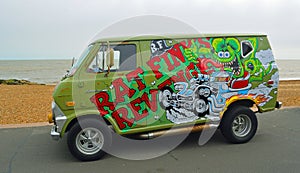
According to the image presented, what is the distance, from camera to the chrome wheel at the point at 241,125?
18.1 ft

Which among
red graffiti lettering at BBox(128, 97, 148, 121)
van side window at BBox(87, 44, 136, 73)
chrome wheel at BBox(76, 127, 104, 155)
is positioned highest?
van side window at BBox(87, 44, 136, 73)

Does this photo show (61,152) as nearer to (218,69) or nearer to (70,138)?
(70,138)

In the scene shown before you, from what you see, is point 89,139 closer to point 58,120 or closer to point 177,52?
point 58,120

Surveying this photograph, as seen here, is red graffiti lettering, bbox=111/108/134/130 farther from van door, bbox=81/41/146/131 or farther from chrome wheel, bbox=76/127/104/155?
chrome wheel, bbox=76/127/104/155

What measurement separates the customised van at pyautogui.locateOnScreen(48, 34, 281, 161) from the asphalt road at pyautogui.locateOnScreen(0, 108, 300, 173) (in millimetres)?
320

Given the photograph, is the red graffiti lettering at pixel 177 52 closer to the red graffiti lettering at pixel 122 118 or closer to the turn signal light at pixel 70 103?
the red graffiti lettering at pixel 122 118

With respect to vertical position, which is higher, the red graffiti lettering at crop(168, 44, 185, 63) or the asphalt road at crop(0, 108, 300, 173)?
the red graffiti lettering at crop(168, 44, 185, 63)

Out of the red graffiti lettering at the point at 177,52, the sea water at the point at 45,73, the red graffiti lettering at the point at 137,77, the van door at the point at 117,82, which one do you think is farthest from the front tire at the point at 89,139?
the sea water at the point at 45,73

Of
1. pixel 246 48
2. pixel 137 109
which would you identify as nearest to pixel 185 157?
pixel 137 109

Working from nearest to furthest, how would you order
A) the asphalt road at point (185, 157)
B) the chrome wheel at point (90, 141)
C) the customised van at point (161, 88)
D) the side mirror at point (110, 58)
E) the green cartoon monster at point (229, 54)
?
the asphalt road at point (185, 157) < the side mirror at point (110, 58) < the customised van at point (161, 88) < the chrome wheel at point (90, 141) < the green cartoon monster at point (229, 54)

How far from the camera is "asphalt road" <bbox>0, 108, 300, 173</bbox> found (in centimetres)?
434

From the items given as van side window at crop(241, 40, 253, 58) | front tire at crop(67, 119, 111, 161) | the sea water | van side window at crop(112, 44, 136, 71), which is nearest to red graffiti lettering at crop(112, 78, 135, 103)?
van side window at crop(112, 44, 136, 71)

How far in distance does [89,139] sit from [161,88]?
1.64m

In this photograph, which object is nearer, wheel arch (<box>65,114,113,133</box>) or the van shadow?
wheel arch (<box>65,114,113,133</box>)
